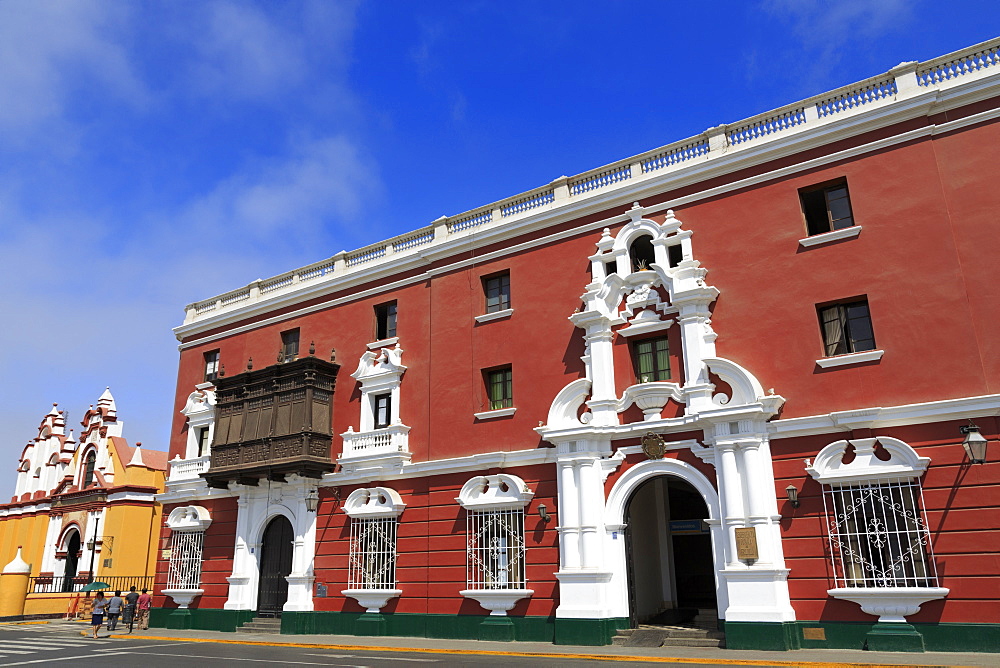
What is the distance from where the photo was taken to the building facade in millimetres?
13977

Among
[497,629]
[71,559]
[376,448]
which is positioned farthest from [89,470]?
[497,629]

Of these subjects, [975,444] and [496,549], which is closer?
[975,444]

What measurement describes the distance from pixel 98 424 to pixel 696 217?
3210 cm

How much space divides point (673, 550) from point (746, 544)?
16.3 feet

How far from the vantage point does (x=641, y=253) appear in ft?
60.7

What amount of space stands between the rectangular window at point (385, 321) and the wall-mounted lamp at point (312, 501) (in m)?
4.84

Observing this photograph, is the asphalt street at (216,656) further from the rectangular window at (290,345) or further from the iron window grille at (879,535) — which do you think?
the rectangular window at (290,345)

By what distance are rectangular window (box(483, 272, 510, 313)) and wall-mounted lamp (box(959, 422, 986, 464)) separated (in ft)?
36.0

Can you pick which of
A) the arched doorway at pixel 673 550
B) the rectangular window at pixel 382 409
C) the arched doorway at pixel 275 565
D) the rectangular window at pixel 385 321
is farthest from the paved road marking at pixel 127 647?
the arched doorway at pixel 673 550

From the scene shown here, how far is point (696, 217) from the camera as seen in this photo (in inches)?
698

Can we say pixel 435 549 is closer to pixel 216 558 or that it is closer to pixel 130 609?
pixel 216 558

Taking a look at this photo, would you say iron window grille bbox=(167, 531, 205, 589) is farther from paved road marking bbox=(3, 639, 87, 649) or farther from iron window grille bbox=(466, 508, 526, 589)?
iron window grille bbox=(466, 508, 526, 589)

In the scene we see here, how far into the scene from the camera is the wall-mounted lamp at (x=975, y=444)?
514 inches

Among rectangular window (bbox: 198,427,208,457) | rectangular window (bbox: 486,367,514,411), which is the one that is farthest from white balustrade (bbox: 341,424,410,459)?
rectangular window (bbox: 198,427,208,457)
